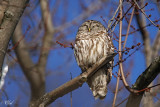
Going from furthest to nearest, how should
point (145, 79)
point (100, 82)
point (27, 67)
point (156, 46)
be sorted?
point (27, 67) < point (156, 46) < point (100, 82) < point (145, 79)

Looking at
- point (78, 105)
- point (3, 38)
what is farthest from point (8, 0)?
point (78, 105)

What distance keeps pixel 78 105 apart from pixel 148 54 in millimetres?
2130

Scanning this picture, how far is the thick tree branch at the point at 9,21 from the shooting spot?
2.64m

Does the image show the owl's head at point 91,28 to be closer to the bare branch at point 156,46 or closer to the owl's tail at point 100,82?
the owl's tail at point 100,82

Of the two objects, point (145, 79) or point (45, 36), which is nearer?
point (145, 79)

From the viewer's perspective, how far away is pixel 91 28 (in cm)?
421

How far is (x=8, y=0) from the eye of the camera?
2.77m

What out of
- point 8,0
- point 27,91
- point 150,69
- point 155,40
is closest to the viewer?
point 150,69

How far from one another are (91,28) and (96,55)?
857 millimetres

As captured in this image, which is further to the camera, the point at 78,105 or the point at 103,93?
the point at 78,105

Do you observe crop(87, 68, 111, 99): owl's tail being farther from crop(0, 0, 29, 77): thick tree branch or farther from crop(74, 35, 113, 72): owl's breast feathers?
crop(0, 0, 29, 77): thick tree branch

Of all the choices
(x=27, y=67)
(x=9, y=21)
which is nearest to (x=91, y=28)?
(x=9, y=21)

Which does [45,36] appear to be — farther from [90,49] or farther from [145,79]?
[145,79]

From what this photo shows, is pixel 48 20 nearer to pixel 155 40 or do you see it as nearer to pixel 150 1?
pixel 155 40
